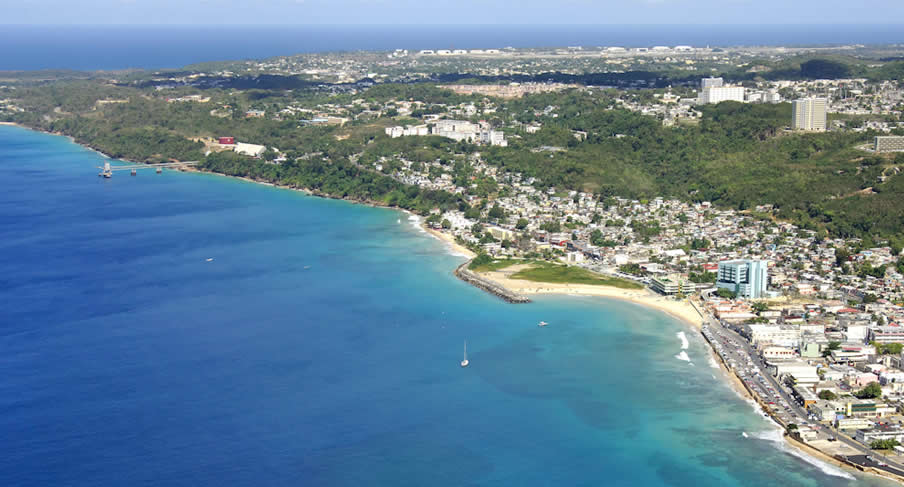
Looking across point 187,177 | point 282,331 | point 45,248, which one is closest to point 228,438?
point 282,331

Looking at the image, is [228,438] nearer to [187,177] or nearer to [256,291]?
[256,291]

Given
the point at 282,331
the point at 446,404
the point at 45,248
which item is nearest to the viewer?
the point at 446,404

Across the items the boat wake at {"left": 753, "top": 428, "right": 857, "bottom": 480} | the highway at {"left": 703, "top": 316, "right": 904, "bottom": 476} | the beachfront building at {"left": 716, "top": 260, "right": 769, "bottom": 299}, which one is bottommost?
the boat wake at {"left": 753, "top": 428, "right": 857, "bottom": 480}

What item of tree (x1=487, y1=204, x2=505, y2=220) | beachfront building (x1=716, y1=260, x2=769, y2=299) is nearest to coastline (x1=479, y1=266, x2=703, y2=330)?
beachfront building (x1=716, y1=260, x2=769, y2=299)

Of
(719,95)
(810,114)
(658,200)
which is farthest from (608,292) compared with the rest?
(719,95)

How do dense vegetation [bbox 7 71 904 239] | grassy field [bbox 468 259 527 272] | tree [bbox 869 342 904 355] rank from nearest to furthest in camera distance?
tree [bbox 869 342 904 355] → grassy field [bbox 468 259 527 272] → dense vegetation [bbox 7 71 904 239]

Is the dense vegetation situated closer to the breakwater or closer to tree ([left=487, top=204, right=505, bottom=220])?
tree ([left=487, top=204, right=505, bottom=220])
